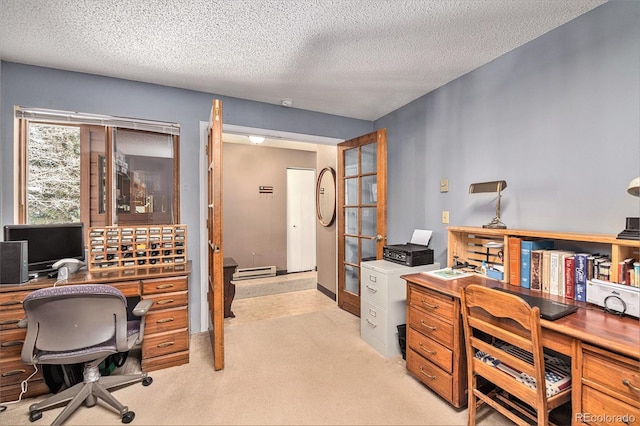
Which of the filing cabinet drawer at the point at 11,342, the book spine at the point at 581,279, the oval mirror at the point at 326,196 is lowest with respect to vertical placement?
the filing cabinet drawer at the point at 11,342

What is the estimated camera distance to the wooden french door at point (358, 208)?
2.83 m

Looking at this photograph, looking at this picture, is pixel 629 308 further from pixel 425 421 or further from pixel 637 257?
pixel 425 421

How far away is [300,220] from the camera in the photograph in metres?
5.36

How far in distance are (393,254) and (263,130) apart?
197cm

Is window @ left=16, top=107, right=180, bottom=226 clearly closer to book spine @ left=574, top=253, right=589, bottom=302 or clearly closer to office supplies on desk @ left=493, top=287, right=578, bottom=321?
office supplies on desk @ left=493, top=287, right=578, bottom=321

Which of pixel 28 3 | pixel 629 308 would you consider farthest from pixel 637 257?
pixel 28 3

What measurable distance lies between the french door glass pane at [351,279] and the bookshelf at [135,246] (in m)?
1.88

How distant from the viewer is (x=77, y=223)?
2256 millimetres

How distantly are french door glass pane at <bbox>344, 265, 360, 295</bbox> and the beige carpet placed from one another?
2.20 feet

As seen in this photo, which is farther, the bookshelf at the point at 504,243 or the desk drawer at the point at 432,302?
the desk drawer at the point at 432,302

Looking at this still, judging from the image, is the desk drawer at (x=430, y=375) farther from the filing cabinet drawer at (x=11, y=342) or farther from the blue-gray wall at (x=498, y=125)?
the filing cabinet drawer at (x=11, y=342)

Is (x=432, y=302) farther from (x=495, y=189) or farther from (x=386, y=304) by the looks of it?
(x=495, y=189)

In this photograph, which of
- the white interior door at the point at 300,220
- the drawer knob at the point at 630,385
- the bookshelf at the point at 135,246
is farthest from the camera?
the white interior door at the point at 300,220

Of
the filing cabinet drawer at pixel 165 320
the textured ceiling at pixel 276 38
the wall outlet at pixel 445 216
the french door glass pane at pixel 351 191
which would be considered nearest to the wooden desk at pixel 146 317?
the filing cabinet drawer at pixel 165 320
